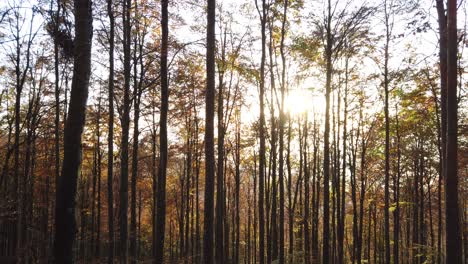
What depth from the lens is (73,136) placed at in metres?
4.12

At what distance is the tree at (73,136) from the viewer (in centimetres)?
389

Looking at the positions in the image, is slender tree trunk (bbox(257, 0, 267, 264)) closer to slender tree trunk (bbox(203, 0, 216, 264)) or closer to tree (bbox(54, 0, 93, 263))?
slender tree trunk (bbox(203, 0, 216, 264))

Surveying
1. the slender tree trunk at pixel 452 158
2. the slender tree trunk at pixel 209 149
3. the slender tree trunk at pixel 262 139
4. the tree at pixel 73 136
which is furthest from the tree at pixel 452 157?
the slender tree trunk at pixel 262 139

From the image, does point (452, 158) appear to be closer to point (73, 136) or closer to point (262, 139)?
point (73, 136)

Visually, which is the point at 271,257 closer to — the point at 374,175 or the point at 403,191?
the point at 374,175

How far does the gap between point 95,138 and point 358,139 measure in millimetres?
17683

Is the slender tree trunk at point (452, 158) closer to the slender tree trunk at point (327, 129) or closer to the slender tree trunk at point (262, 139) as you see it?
the slender tree trunk at point (327, 129)

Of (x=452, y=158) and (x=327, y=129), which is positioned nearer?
(x=452, y=158)

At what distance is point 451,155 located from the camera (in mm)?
7023

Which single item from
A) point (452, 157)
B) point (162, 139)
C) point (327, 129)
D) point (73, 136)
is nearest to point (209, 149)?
point (162, 139)

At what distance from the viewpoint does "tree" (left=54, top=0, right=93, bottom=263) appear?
3.89m

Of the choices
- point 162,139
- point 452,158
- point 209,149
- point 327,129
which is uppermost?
point 327,129

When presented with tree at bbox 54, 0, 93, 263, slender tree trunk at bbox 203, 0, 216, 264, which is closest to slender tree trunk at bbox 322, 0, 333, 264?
slender tree trunk at bbox 203, 0, 216, 264

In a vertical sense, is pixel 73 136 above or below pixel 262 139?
below
